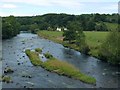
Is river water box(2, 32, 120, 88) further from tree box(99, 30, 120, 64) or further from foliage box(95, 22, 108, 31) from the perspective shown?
foliage box(95, 22, 108, 31)

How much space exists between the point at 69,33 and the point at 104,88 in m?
66.7

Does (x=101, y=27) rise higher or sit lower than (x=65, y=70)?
higher

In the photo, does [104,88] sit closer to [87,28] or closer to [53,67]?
[53,67]

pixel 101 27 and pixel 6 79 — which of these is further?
pixel 101 27

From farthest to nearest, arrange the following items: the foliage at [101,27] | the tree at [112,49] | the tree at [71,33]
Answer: the foliage at [101,27] < the tree at [71,33] < the tree at [112,49]

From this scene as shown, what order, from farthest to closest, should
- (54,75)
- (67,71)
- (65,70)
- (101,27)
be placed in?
1. (101,27)
2. (65,70)
3. (67,71)
4. (54,75)

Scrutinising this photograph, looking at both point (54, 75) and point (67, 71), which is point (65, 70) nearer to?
point (67, 71)

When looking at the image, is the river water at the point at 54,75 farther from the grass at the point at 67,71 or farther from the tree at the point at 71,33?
the tree at the point at 71,33

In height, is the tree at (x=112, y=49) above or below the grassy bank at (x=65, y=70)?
above

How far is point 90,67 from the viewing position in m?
70.9

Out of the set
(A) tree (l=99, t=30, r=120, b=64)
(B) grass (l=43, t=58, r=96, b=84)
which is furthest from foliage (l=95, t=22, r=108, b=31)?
(B) grass (l=43, t=58, r=96, b=84)

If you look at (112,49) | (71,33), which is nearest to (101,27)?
(71,33)

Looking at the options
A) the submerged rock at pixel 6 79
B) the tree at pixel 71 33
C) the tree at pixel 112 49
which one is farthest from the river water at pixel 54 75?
the tree at pixel 71 33

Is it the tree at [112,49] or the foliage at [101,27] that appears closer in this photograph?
the tree at [112,49]
